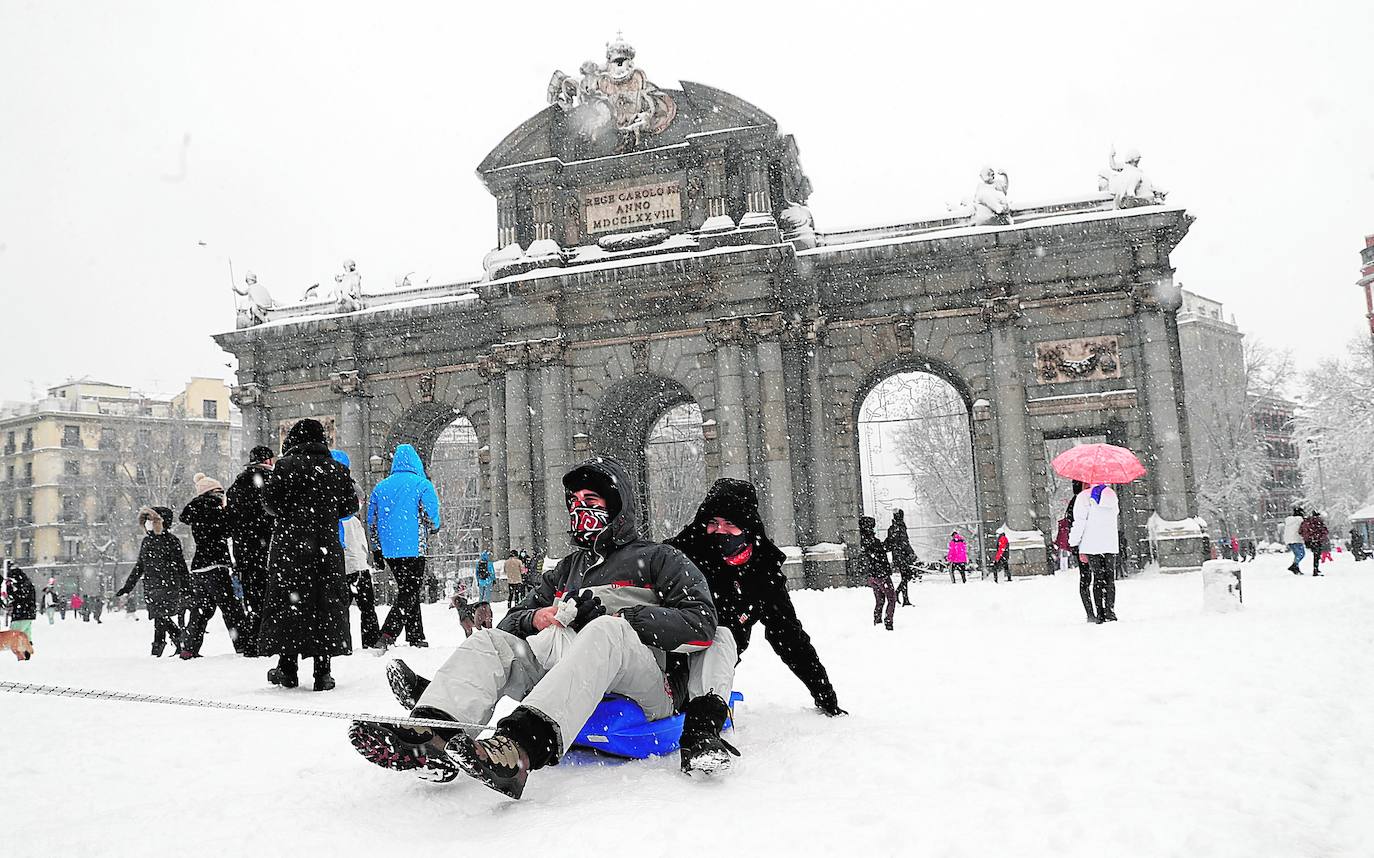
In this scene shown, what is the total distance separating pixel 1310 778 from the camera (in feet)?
14.4

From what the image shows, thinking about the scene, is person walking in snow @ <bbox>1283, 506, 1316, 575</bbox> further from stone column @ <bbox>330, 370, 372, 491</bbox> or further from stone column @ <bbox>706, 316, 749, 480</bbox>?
stone column @ <bbox>330, 370, 372, 491</bbox>

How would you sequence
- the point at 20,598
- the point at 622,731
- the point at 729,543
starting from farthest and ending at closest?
the point at 20,598, the point at 729,543, the point at 622,731

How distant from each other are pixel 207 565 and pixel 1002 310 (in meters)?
19.2

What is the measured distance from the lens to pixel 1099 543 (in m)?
12.3

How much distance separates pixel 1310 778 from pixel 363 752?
12.8ft

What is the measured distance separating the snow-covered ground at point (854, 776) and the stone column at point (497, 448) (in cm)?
1918

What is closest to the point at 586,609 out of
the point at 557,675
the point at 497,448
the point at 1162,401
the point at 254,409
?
the point at 557,675

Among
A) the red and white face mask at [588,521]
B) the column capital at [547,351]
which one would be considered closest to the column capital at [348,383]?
the column capital at [547,351]

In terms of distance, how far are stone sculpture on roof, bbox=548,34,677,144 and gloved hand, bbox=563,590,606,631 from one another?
22.8m

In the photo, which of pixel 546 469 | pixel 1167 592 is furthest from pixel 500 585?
pixel 1167 592

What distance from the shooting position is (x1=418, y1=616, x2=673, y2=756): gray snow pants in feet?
13.8

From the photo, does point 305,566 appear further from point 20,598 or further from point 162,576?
point 20,598

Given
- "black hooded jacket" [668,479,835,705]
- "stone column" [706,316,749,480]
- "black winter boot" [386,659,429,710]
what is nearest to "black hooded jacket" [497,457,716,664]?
"black winter boot" [386,659,429,710]

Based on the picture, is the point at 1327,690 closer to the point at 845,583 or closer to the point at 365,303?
the point at 845,583
